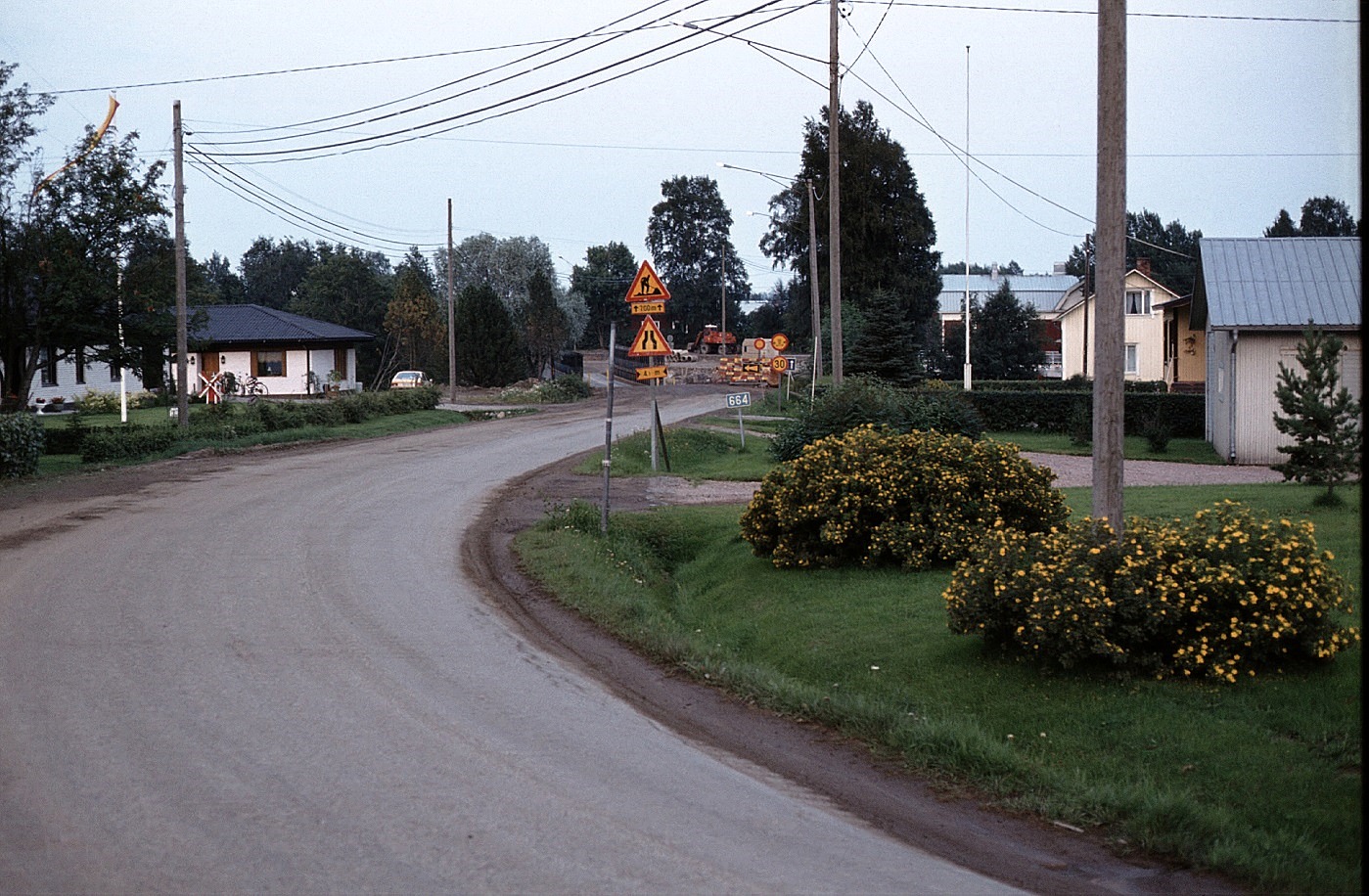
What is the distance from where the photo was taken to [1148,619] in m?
8.34

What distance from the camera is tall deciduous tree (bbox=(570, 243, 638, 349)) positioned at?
110688 mm

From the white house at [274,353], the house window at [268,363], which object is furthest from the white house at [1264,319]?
the house window at [268,363]

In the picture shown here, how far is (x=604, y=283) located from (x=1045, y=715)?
105 meters

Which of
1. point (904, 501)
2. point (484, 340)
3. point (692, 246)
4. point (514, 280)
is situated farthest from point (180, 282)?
point (692, 246)

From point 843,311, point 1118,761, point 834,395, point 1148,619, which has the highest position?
point 843,311

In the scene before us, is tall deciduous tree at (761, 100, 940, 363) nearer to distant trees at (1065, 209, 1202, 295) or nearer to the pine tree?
distant trees at (1065, 209, 1202, 295)

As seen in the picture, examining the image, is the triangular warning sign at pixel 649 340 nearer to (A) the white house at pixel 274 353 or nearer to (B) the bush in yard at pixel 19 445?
(B) the bush in yard at pixel 19 445

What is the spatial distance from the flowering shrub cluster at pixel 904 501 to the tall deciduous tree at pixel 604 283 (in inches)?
3786

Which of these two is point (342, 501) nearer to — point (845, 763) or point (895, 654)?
point (895, 654)

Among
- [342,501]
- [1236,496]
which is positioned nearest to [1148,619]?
[1236,496]

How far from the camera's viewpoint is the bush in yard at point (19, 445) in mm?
21531

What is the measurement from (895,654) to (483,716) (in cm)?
362

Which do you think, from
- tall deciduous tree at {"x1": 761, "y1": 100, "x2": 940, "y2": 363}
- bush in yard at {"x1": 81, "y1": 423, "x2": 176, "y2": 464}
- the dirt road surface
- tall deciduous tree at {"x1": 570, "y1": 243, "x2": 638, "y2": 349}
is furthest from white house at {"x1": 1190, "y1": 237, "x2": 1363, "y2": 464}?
tall deciduous tree at {"x1": 570, "y1": 243, "x2": 638, "y2": 349}

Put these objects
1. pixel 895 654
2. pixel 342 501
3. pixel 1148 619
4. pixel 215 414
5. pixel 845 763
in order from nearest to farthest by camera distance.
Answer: pixel 845 763, pixel 1148 619, pixel 895 654, pixel 342 501, pixel 215 414
